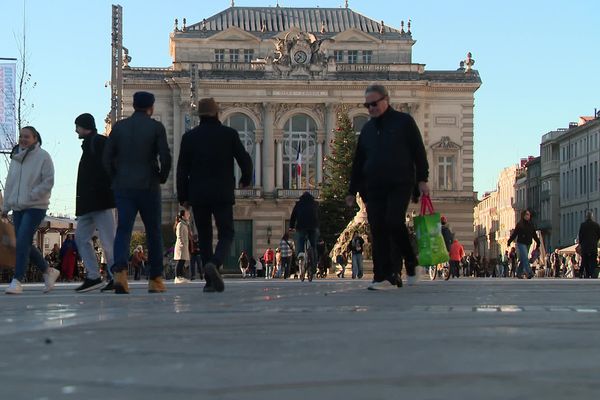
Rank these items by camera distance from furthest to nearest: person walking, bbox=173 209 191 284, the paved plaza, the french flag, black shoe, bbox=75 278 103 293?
the french flag, person walking, bbox=173 209 191 284, black shoe, bbox=75 278 103 293, the paved plaza

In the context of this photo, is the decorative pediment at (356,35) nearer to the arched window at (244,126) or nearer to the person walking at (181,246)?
the arched window at (244,126)

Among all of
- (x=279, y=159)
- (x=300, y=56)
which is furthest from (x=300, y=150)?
(x=300, y=56)

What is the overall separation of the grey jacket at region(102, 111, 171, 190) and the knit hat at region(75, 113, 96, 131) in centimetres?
176

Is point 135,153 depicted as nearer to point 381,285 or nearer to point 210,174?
point 210,174

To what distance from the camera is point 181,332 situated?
588 cm

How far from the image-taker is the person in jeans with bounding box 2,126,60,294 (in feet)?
44.6

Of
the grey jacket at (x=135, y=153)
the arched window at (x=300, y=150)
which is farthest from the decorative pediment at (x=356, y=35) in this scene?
the grey jacket at (x=135, y=153)

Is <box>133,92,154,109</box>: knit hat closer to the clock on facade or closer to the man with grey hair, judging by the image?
the man with grey hair

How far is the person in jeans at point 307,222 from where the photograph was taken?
82.4ft

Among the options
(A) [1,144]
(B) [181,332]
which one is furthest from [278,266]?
(B) [181,332]

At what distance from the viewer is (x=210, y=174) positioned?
12.6 metres

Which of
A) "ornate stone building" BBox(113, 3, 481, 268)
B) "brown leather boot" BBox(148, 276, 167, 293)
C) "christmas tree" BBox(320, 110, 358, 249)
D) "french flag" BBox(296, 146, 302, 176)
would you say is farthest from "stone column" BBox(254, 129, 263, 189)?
"brown leather boot" BBox(148, 276, 167, 293)

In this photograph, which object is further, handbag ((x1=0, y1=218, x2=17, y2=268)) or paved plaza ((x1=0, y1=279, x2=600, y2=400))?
handbag ((x1=0, y1=218, x2=17, y2=268))

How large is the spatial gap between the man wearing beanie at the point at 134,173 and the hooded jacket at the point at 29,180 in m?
1.45
